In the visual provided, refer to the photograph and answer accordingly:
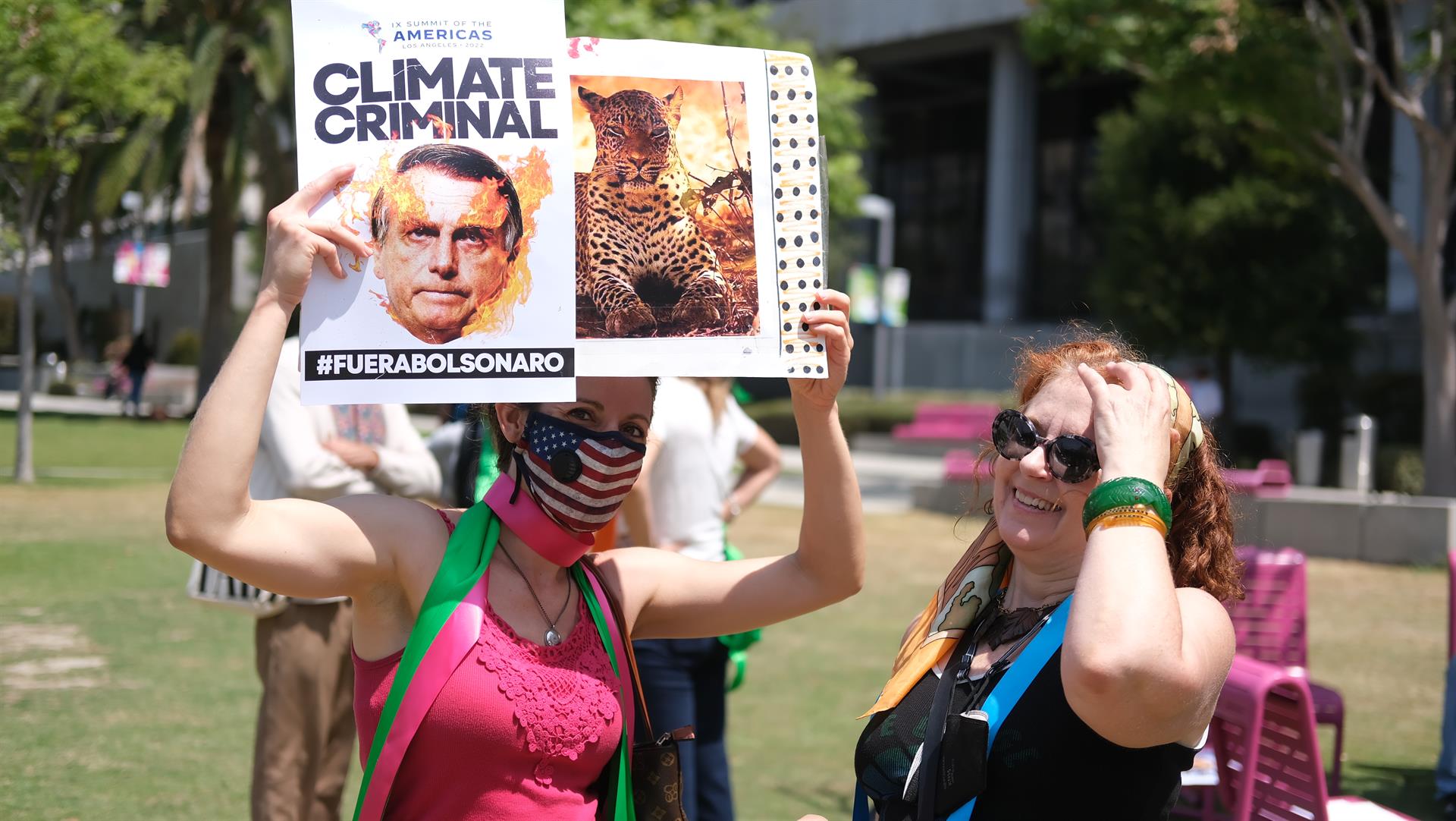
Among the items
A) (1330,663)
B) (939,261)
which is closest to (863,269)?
(939,261)

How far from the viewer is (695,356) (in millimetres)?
2334

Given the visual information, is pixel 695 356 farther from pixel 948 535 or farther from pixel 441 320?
pixel 948 535

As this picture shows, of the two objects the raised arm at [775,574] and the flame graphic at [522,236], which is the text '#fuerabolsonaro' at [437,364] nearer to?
the flame graphic at [522,236]

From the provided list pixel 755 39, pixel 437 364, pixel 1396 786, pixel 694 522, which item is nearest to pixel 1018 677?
pixel 437 364

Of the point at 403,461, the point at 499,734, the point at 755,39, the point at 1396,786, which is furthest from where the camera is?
the point at 755,39

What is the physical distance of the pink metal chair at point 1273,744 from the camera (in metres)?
4.11

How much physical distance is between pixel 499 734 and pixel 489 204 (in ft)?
3.00

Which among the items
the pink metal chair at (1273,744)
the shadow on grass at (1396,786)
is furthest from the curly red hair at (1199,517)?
the shadow on grass at (1396,786)

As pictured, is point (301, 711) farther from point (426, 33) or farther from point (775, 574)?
point (426, 33)

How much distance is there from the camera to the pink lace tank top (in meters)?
2.34

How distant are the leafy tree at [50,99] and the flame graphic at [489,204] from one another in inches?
509

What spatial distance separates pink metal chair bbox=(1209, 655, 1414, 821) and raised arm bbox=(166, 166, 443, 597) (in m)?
2.84

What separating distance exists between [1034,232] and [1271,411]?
10526mm

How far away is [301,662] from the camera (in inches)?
173
